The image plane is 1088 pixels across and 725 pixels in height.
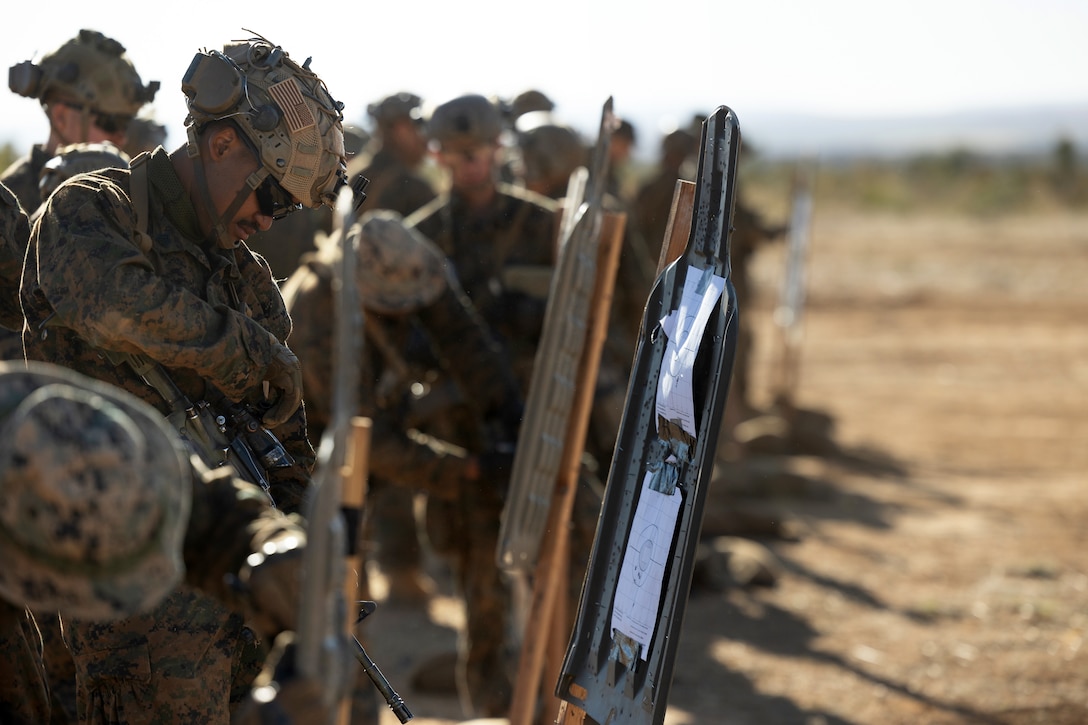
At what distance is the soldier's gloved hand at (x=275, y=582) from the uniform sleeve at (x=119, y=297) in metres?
0.99

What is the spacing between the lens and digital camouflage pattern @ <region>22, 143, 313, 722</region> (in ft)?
9.26

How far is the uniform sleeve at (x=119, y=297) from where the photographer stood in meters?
2.81

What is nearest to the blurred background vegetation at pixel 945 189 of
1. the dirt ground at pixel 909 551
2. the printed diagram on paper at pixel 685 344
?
the dirt ground at pixel 909 551

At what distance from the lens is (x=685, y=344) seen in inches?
117

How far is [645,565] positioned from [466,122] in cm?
319

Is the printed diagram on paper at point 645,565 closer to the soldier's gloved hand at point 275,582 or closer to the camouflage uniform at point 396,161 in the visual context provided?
the soldier's gloved hand at point 275,582

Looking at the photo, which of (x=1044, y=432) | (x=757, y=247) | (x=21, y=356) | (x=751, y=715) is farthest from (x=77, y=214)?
(x=1044, y=432)

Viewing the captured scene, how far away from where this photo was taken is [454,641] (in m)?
7.02

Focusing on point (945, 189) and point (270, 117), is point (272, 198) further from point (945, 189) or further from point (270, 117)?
point (945, 189)

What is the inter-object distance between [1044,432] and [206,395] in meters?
12.2

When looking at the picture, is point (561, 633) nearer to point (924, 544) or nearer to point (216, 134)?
point (216, 134)

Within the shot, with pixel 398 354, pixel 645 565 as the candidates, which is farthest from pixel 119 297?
pixel 398 354

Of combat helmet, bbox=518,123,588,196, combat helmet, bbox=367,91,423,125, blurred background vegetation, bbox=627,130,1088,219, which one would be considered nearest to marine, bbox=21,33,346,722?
combat helmet, bbox=518,123,588,196

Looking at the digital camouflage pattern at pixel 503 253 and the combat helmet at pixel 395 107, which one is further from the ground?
the combat helmet at pixel 395 107
